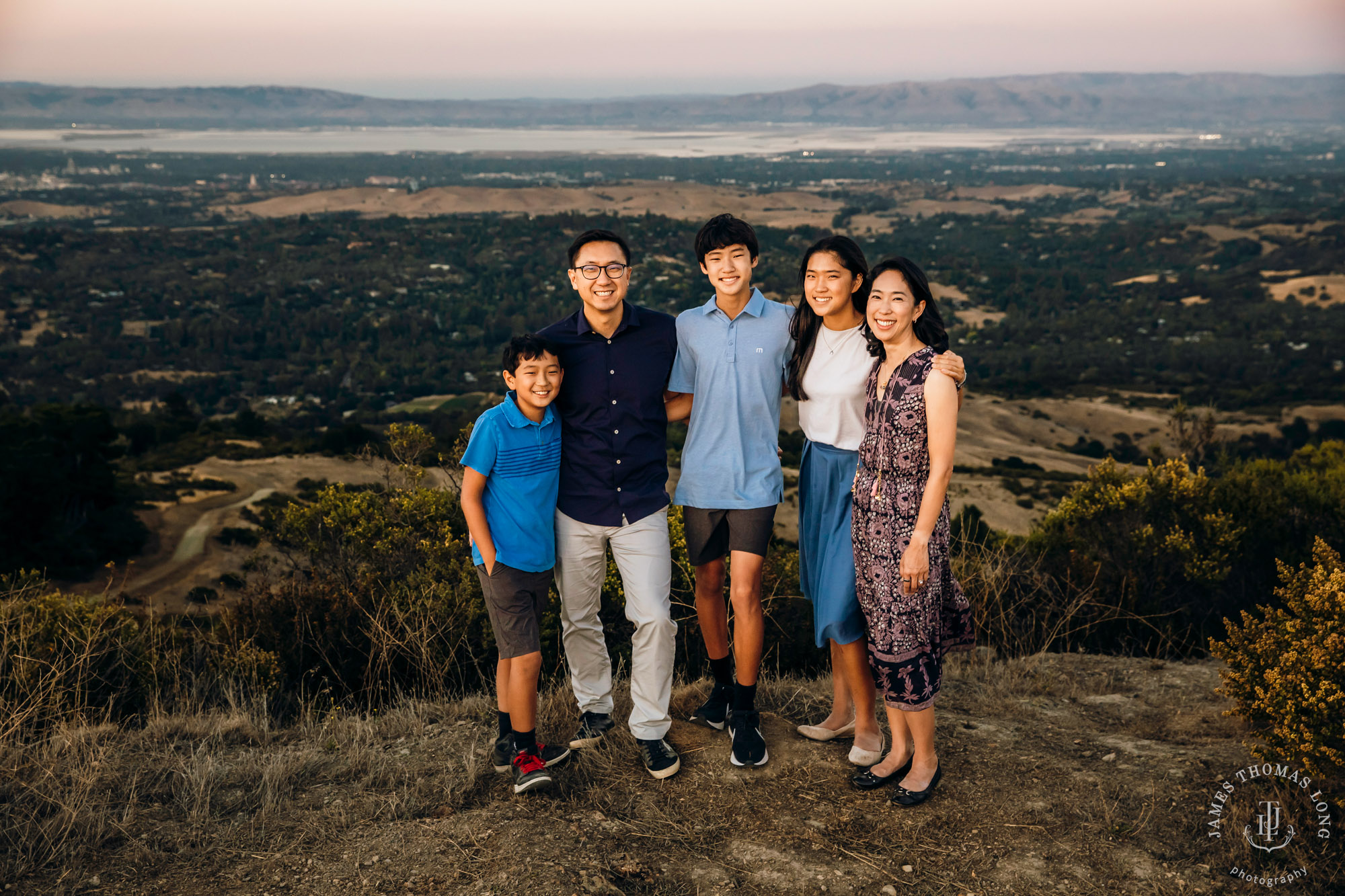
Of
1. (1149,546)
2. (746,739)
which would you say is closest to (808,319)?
A: (746,739)

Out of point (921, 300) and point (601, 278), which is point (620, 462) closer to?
point (601, 278)

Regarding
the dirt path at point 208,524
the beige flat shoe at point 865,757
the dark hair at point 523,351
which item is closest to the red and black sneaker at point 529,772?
the beige flat shoe at point 865,757

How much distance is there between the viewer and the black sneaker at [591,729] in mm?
4070

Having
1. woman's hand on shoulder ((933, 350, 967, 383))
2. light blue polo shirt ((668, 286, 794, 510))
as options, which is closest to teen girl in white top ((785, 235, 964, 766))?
light blue polo shirt ((668, 286, 794, 510))

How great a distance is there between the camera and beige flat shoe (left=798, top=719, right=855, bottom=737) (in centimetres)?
414

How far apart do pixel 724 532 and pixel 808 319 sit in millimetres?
1003

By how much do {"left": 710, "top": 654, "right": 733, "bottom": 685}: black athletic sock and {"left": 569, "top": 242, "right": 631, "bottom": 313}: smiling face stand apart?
1.75 metres

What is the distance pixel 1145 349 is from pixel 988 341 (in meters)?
12.3

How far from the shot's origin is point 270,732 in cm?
443

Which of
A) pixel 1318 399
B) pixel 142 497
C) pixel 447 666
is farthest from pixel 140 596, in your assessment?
pixel 1318 399

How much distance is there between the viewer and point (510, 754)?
13.0 ft

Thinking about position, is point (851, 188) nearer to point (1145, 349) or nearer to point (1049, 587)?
point (1145, 349)

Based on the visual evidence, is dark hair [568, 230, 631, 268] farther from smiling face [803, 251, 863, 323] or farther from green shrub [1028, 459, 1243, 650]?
green shrub [1028, 459, 1243, 650]

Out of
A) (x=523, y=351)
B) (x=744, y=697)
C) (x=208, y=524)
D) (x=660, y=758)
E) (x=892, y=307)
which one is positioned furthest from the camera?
(x=208, y=524)
